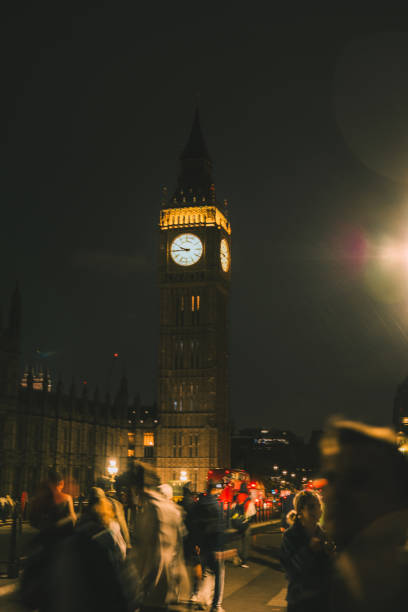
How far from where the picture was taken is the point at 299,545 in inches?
240

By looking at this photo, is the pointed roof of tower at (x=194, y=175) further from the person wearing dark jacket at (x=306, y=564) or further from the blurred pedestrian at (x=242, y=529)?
the person wearing dark jacket at (x=306, y=564)

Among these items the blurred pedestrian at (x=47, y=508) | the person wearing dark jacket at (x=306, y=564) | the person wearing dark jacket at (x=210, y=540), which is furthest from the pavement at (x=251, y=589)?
the blurred pedestrian at (x=47, y=508)

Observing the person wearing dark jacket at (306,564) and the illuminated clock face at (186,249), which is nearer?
the person wearing dark jacket at (306,564)

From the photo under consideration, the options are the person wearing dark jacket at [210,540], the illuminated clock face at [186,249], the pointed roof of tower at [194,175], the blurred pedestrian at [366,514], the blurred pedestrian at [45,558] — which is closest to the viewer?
the blurred pedestrian at [366,514]

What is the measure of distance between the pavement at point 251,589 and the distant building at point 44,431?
3516cm

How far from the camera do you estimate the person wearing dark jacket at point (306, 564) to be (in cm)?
507

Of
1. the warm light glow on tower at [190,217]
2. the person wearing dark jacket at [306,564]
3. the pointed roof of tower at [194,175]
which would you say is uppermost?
the pointed roof of tower at [194,175]

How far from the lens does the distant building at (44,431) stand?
201ft

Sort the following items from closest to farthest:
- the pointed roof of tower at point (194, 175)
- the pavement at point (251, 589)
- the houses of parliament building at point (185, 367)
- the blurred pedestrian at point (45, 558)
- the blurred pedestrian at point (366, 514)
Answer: the blurred pedestrian at point (366, 514)
the blurred pedestrian at point (45, 558)
the pavement at point (251, 589)
the houses of parliament building at point (185, 367)
the pointed roof of tower at point (194, 175)

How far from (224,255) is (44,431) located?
39.0 metres

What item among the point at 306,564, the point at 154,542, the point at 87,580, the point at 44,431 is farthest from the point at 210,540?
the point at 44,431

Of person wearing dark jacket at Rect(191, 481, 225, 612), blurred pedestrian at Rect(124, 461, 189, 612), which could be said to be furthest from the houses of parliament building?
blurred pedestrian at Rect(124, 461, 189, 612)

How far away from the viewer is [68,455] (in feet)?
237

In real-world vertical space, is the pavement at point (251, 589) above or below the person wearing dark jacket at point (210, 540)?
below
